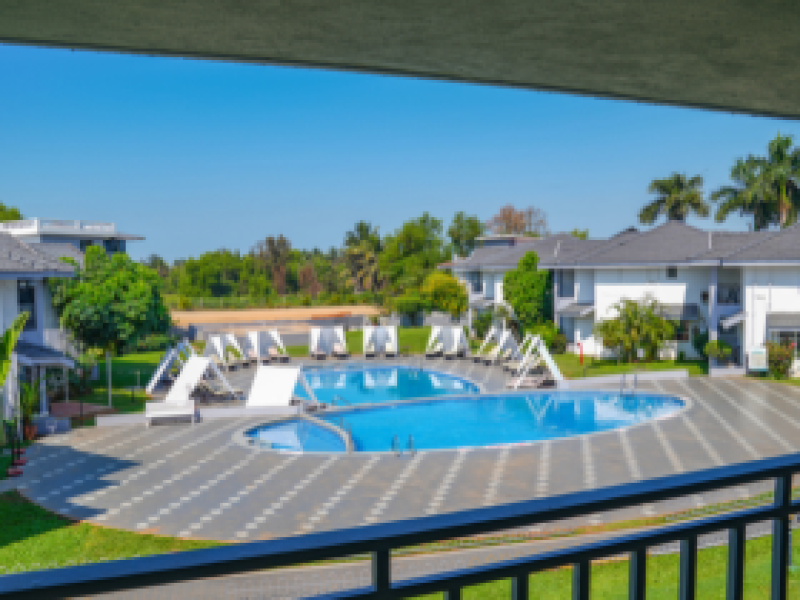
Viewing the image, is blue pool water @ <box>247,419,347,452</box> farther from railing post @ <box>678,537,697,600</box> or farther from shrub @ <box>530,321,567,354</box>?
shrub @ <box>530,321,567,354</box>

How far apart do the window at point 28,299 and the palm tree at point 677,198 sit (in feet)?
133

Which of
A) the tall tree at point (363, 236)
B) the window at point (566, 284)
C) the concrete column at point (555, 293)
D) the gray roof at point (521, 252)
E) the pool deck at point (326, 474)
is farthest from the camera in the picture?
the tall tree at point (363, 236)

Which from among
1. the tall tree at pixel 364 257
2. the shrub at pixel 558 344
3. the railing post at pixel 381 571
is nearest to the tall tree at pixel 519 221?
the tall tree at pixel 364 257

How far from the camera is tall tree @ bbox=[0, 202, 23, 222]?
174ft

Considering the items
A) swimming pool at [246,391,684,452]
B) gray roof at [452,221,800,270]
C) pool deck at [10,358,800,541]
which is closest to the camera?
pool deck at [10,358,800,541]

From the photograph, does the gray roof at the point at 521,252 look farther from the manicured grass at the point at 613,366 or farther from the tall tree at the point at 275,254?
the tall tree at the point at 275,254

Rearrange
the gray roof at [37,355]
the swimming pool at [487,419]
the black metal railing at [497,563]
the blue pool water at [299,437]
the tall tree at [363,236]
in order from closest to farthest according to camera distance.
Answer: the black metal railing at [497,563] → the blue pool water at [299,437] → the swimming pool at [487,419] → the gray roof at [37,355] → the tall tree at [363,236]

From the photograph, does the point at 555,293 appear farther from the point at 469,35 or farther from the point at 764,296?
the point at 469,35

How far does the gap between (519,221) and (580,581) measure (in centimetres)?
6703

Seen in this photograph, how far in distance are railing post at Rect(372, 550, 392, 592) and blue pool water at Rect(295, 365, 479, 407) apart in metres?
18.9

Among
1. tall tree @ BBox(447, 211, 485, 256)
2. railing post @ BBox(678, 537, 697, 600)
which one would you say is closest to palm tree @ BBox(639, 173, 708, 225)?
tall tree @ BBox(447, 211, 485, 256)

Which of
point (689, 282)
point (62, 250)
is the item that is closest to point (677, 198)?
point (689, 282)

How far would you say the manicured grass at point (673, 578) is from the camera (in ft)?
6.23

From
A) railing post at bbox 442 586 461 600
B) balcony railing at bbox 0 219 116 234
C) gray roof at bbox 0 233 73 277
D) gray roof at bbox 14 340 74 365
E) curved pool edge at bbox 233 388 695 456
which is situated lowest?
curved pool edge at bbox 233 388 695 456
